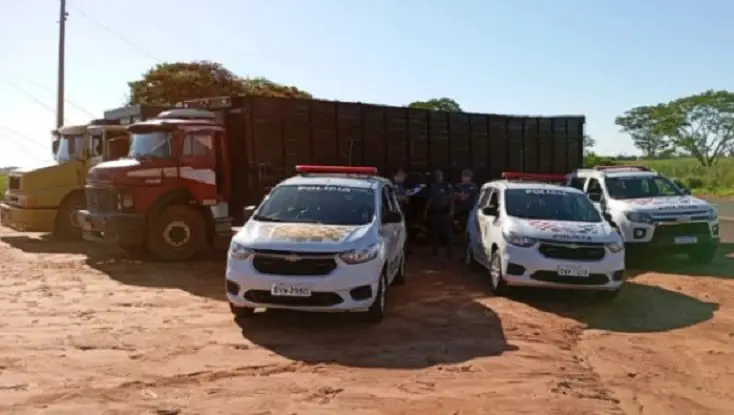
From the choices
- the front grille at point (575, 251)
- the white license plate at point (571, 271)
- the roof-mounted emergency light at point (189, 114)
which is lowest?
the white license plate at point (571, 271)

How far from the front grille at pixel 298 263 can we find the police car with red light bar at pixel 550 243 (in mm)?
3175

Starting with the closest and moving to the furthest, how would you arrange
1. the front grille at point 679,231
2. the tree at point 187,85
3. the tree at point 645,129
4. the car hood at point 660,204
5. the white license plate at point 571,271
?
1. the white license plate at point 571,271
2. the front grille at point 679,231
3. the car hood at point 660,204
4. the tree at point 187,85
5. the tree at point 645,129

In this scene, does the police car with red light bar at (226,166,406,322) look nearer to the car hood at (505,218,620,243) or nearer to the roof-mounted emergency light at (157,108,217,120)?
the car hood at (505,218,620,243)

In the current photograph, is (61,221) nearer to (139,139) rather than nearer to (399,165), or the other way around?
(139,139)

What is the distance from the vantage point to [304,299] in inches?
321

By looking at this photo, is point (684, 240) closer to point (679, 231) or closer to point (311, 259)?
point (679, 231)

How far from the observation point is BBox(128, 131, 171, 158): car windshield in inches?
527

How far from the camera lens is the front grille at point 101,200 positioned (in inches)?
517

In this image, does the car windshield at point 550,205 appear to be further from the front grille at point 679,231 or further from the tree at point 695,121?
the tree at point 695,121

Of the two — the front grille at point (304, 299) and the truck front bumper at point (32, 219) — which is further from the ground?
the truck front bumper at point (32, 219)

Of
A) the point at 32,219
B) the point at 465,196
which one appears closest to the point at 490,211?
the point at 465,196

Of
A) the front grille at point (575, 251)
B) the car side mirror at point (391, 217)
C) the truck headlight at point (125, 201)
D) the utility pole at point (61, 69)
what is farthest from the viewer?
the utility pole at point (61, 69)

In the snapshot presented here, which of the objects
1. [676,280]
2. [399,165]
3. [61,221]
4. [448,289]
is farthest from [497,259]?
[61,221]

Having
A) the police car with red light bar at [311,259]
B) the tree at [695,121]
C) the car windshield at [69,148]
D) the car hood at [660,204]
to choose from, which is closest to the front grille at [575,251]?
the police car with red light bar at [311,259]
